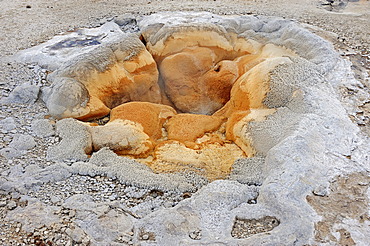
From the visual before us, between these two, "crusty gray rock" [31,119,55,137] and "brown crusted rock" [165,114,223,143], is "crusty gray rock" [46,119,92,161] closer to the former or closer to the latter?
"crusty gray rock" [31,119,55,137]

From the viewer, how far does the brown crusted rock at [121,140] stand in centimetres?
280

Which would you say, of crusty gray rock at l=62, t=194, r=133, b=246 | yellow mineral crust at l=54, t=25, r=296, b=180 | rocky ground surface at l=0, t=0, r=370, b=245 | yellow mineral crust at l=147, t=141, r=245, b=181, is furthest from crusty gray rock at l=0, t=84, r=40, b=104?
crusty gray rock at l=62, t=194, r=133, b=246

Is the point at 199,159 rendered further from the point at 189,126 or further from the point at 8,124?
the point at 8,124

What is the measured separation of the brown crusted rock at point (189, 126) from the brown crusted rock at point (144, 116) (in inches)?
4.4

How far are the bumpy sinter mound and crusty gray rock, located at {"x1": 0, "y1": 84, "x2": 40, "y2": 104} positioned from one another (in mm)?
167

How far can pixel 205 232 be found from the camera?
6.20 feet

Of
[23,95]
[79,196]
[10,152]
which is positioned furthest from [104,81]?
[79,196]

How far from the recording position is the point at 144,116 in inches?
127

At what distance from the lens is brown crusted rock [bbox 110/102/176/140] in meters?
3.14

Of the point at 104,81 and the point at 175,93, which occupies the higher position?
the point at 104,81

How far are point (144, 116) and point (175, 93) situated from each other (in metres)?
0.98

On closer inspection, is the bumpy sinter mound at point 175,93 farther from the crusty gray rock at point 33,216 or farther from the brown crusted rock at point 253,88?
the crusty gray rock at point 33,216

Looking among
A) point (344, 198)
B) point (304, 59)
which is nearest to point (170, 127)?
point (304, 59)

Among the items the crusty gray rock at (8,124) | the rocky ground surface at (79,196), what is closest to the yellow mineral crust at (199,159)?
the rocky ground surface at (79,196)
